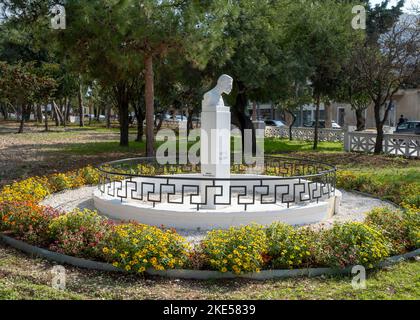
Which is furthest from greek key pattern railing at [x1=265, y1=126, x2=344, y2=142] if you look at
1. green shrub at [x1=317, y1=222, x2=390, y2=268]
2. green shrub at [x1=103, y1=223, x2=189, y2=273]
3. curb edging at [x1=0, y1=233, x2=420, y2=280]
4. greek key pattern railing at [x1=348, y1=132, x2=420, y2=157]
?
green shrub at [x1=103, y1=223, x2=189, y2=273]

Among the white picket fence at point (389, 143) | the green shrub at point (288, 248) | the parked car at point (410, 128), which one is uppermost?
the parked car at point (410, 128)

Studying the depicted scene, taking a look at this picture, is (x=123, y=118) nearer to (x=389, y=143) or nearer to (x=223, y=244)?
(x=389, y=143)

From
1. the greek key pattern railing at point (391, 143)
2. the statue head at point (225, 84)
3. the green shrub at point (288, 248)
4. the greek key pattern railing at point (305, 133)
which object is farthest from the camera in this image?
the greek key pattern railing at point (305, 133)

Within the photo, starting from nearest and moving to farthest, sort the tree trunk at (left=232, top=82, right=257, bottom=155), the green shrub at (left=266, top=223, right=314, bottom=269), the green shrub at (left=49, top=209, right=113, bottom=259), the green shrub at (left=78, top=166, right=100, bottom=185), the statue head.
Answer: the green shrub at (left=266, top=223, right=314, bottom=269) → the green shrub at (left=49, top=209, right=113, bottom=259) → the statue head → the green shrub at (left=78, top=166, right=100, bottom=185) → the tree trunk at (left=232, top=82, right=257, bottom=155)

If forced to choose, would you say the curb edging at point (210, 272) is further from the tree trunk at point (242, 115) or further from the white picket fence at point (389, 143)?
the tree trunk at point (242, 115)

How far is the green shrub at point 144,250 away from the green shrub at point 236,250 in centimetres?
41

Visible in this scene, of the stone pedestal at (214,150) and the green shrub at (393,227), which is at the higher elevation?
the stone pedestal at (214,150)

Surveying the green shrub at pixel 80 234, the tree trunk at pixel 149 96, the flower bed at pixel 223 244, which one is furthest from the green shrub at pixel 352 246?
the tree trunk at pixel 149 96

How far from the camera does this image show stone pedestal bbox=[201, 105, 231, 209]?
952 centimetres

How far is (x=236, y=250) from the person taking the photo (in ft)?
20.8

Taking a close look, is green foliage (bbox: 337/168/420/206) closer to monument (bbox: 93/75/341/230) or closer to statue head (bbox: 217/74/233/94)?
monument (bbox: 93/75/341/230)

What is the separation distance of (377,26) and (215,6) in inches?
827

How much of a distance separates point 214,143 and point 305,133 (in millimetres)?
26506

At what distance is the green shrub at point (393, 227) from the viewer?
7.28 meters
